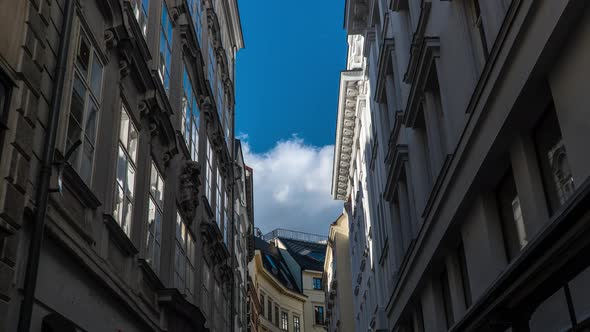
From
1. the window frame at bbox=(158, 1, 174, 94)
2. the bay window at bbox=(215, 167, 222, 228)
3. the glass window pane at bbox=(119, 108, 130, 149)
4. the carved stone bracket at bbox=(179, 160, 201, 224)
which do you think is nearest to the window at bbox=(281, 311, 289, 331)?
the bay window at bbox=(215, 167, 222, 228)

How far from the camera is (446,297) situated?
1571 cm

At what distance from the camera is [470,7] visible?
42.1 ft

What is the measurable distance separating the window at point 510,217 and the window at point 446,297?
13.2 ft

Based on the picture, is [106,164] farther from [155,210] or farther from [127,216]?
[155,210]

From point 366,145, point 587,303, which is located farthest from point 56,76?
point 366,145

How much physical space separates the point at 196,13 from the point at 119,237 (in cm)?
1378

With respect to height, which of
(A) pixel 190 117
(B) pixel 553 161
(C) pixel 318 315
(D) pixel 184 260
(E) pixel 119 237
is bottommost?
(B) pixel 553 161

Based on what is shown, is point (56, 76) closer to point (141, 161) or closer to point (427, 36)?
point (141, 161)

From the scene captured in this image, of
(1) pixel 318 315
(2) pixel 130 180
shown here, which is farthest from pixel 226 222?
(1) pixel 318 315

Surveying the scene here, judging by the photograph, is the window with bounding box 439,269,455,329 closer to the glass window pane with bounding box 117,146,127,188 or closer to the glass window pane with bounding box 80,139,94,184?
the glass window pane with bounding box 117,146,127,188

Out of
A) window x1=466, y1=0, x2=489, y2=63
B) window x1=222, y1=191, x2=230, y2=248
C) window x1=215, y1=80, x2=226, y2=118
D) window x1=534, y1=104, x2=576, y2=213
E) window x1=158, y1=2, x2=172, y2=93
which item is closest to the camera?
window x1=534, y1=104, x2=576, y2=213

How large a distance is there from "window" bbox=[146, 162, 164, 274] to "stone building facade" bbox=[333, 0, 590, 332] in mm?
6198

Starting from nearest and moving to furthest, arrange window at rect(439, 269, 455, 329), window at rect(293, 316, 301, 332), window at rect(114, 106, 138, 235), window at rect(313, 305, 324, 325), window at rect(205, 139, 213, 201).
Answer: window at rect(114, 106, 138, 235) < window at rect(439, 269, 455, 329) < window at rect(205, 139, 213, 201) < window at rect(293, 316, 301, 332) < window at rect(313, 305, 324, 325)

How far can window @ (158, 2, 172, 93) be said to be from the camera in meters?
18.1
